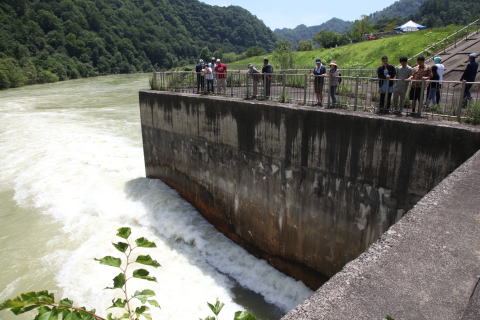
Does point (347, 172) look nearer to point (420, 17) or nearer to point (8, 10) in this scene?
point (8, 10)

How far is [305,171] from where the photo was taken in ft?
30.1

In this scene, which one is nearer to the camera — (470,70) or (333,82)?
(470,70)

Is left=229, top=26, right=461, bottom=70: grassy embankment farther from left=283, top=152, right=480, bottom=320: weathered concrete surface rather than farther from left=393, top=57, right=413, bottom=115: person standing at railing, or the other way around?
left=283, top=152, right=480, bottom=320: weathered concrete surface

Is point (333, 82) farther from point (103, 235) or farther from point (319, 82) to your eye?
point (103, 235)

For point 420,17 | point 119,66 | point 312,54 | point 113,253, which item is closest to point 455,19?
point 420,17

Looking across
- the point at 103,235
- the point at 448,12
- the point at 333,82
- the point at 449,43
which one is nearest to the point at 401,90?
the point at 333,82

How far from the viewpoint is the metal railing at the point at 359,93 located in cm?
768

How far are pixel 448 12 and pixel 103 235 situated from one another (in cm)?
13422

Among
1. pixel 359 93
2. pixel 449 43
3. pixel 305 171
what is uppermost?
pixel 449 43

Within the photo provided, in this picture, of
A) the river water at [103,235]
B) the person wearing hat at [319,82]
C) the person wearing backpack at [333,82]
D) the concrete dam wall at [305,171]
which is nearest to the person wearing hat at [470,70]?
the concrete dam wall at [305,171]

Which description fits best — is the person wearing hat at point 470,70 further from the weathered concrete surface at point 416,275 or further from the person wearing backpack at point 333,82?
the weathered concrete surface at point 416,275

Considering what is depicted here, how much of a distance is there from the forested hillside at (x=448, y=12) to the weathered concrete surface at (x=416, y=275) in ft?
378

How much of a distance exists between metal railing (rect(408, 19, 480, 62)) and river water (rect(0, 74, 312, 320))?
16.9 metres

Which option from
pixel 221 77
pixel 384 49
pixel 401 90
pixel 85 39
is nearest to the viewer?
pixel 401 90
